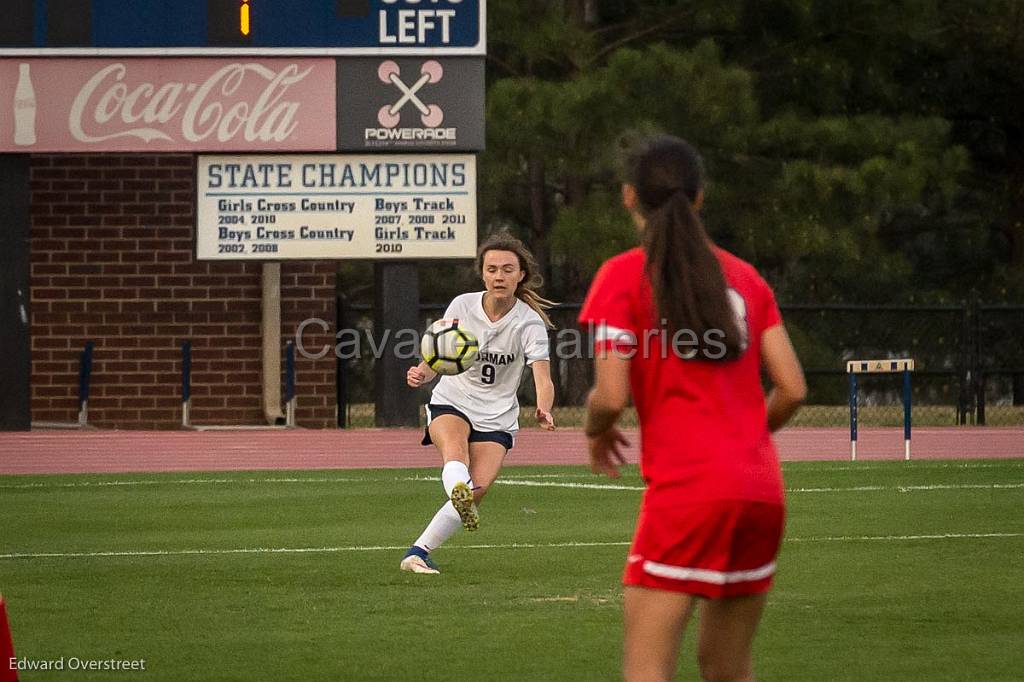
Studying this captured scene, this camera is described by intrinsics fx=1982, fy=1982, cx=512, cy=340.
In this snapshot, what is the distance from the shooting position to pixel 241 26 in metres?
26.7

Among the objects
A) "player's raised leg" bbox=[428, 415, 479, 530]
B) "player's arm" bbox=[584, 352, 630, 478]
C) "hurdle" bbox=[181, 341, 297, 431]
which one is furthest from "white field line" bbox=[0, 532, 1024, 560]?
"hurdle" bbox=[181, 341, 297, 431]

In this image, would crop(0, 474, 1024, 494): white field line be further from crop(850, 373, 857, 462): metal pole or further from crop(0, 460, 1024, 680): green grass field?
crop(850, 373, 857, 462): metal pole

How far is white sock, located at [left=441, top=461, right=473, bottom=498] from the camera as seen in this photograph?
10.8 m

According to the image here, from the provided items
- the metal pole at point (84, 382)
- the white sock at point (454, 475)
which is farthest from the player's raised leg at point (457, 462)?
the metal pole at point (84, 382)

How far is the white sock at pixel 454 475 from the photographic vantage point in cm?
1075

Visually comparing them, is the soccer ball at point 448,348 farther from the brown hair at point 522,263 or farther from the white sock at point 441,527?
the white sock at point 441,527

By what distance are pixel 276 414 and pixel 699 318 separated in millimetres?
25292

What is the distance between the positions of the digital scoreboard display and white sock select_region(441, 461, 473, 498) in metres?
16.5

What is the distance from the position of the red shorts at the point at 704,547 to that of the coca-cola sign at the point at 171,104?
869 inches

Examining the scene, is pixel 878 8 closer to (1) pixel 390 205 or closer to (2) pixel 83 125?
(1) pixel 390 205

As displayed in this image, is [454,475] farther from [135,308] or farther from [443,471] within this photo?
[135,308]

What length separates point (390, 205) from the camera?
27.2 meters

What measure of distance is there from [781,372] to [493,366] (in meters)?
6.05

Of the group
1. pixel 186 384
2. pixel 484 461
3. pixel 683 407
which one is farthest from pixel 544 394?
pixel 186 384
